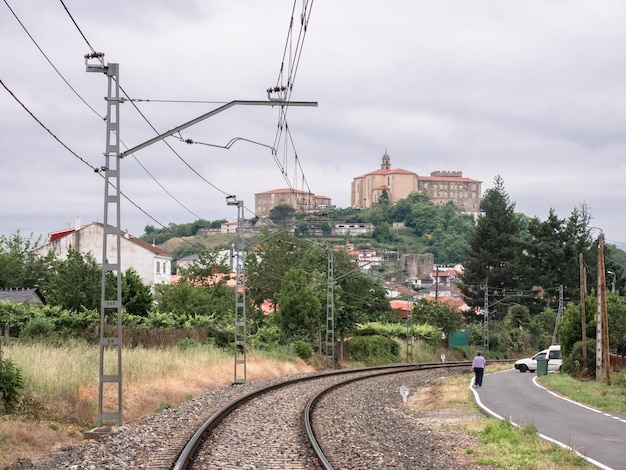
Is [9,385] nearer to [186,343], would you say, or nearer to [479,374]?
[479,374]

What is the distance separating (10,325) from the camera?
138 ft

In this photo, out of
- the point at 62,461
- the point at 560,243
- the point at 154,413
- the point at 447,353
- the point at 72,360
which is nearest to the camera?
the point at 62,461

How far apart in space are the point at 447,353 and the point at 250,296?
101ft

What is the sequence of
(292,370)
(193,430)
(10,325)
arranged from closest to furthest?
1. (193,430)
2. (10,325)
3. (292,370)

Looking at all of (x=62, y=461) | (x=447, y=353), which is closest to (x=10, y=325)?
(x=62, y=461)

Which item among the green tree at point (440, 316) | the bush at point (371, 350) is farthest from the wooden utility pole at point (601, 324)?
the green tree at point (440, 316)

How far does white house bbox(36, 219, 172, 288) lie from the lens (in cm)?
9875

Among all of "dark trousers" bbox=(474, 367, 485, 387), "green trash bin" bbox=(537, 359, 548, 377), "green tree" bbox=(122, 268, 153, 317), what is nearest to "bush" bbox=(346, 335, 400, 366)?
"green tree" bbox=(122, 268, 153, 317)

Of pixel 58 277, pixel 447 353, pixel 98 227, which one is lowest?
pixel 447 353

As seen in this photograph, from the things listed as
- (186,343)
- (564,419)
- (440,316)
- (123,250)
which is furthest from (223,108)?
(123,250)

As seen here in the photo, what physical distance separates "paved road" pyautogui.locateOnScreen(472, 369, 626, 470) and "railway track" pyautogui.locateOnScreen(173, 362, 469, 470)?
347 centimetres

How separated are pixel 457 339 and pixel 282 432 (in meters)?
74.8

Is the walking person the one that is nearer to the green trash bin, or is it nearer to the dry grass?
the dry grass

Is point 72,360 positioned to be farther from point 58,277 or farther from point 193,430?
point 58,277
